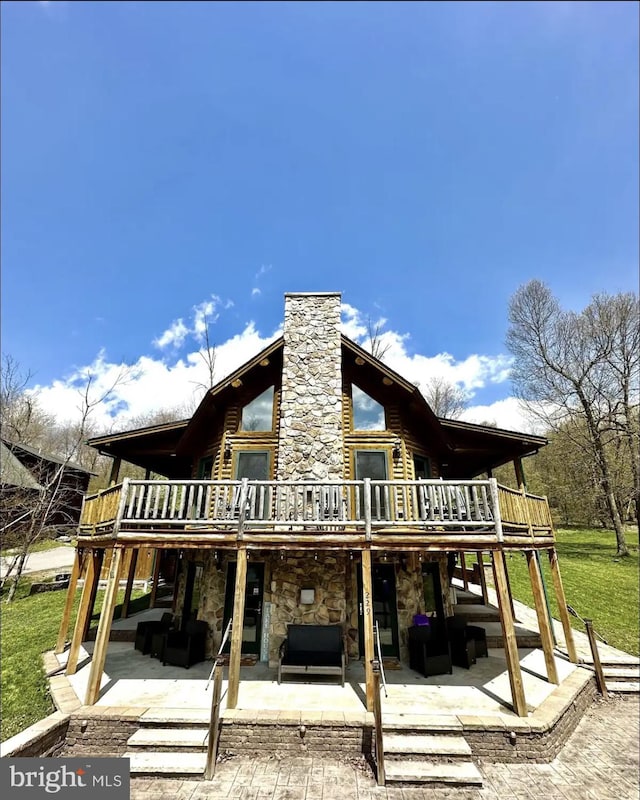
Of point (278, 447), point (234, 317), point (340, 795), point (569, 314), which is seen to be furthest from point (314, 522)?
point (569, 314)

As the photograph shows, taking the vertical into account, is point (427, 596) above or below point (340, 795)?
above

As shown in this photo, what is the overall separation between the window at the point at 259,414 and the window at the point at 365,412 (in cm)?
253

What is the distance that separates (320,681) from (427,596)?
426 centimetres

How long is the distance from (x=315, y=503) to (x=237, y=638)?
2899 millimetres

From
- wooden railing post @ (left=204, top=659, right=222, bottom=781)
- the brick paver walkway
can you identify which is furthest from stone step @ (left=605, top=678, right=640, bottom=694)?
wooden railing post @ (left=204, top=659, right=222, bottom=781)

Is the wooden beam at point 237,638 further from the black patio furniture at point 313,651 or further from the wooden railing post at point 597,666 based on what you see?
the wooden railing post at point 597,666

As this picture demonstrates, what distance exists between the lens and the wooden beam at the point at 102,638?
709cm

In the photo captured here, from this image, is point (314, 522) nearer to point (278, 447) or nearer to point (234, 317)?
point (278, 447)

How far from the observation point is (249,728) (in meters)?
6.57

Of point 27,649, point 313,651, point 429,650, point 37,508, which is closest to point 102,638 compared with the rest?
point 313,651

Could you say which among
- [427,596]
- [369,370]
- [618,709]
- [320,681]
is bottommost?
[618,709]

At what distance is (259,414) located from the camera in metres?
11.5

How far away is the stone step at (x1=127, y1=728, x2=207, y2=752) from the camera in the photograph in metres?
6.27

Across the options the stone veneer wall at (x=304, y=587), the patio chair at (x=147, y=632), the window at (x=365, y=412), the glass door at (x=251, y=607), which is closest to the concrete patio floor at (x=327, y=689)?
the patio chair at (x=147, y=632)
